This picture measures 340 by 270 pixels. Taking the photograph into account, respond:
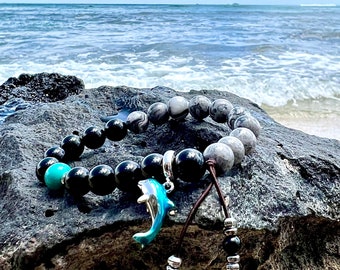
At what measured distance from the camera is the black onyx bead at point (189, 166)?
4.32 ft

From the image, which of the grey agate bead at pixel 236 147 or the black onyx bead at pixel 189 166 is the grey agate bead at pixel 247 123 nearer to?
the grey agate bead at pixel 236 147

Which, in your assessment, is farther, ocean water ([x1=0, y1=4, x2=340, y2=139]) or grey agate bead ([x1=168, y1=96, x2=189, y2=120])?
ocean water ([x1=0, y1=4, x2=340, y2=139])

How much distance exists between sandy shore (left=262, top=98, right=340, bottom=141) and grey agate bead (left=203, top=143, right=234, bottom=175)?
10.4 feet

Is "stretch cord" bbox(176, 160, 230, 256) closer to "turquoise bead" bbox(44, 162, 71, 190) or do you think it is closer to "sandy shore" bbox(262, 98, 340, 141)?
"turquoise bead" bbox(44, 162, 71, 190)

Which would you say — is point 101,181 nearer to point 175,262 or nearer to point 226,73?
point 175,262

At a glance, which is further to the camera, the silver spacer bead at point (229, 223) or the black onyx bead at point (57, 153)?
the black onyx bead at point (57, 153)

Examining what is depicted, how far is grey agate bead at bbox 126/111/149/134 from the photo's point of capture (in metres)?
1.84

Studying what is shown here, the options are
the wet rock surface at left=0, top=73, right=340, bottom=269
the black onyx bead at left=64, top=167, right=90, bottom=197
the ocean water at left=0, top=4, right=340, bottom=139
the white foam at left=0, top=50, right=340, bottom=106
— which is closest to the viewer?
the wet rock surface at left=0, top=73, right=340, bottom=269

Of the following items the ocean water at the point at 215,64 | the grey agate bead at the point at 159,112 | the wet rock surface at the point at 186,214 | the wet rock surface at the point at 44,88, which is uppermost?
the grey agate bead at the point at 159,112

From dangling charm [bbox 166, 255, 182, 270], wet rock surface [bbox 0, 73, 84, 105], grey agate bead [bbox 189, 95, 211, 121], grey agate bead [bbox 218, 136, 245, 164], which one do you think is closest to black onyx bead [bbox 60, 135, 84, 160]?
grey agate bead [bbox 189, 95, 211, 121]

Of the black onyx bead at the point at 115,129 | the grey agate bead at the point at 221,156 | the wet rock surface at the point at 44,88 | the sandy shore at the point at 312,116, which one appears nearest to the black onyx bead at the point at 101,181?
the grey agate bead at the point at 221,156

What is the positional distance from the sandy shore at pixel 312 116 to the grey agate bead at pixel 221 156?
3.17 m

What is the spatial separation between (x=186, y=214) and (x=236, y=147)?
29 cm

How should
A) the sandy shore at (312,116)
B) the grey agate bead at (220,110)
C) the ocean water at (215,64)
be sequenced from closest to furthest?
the grey agate bead at (220,110) < the sandy shore at (312,116) < the ocean water at (215,64)
